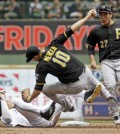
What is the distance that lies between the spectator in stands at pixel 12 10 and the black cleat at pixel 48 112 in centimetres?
900

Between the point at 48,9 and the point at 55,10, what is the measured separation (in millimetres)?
265

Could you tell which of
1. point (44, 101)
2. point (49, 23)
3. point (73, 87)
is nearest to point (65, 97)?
point (73, 87)

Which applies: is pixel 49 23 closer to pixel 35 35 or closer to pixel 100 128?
pixel 35 35

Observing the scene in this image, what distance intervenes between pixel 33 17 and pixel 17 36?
81cm

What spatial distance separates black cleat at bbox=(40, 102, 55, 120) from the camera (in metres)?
11.9

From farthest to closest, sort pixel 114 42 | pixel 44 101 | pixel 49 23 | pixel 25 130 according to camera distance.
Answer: pixel 49 23
pixel 44 101
pixel 114 42
pixel 25 130

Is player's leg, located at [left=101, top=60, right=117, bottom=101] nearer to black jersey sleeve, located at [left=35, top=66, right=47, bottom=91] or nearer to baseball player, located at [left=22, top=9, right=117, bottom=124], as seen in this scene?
baseball player, located at [left=22, top=9, right=117, bottom=124]

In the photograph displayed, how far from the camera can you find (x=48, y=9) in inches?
821

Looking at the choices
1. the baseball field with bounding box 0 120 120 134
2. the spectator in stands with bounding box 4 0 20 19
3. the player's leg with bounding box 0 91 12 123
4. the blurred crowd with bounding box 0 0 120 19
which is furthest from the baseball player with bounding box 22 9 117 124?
the spectator in stands with bounding box 4 0 20 19

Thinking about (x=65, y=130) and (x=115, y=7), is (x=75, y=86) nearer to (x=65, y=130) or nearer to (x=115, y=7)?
(x=65, y=130)

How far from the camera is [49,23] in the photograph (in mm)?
20531

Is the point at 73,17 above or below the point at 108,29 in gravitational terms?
below

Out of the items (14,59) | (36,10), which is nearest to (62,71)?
(36,10)

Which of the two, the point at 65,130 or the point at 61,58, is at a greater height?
the point at 61,58
